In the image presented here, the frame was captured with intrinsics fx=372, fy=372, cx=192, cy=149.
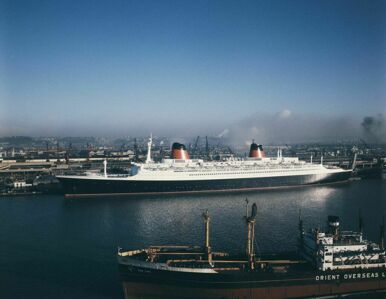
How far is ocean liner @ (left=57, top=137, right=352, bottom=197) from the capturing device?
95.0ft

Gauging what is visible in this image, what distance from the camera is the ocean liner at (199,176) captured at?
2895 cm

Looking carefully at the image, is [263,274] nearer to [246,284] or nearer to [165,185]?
[246,284]

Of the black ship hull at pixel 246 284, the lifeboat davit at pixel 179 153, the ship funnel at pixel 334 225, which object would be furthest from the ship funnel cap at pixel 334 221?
the lifeboat davit at pixel 179 153

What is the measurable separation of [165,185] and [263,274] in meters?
19.1

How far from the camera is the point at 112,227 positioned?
64.4 ft

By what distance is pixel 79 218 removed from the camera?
2184cm

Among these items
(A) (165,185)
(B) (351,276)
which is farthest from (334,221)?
(A) (165,185)

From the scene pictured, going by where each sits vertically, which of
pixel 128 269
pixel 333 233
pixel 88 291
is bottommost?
pixel 88 291

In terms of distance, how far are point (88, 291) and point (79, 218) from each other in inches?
399

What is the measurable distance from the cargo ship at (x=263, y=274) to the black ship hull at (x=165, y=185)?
680 inches

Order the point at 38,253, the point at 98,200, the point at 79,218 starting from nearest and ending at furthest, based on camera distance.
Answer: the point at 38,253
the point at 79,218
the point at 98,200

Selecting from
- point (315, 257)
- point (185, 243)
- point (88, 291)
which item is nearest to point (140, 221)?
point (185, 243)

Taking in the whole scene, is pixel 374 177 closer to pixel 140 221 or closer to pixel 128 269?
pixel 140 221

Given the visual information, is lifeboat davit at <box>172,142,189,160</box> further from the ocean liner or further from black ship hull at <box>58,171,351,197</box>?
black ship hull at <box>58,171,351,197</box>
